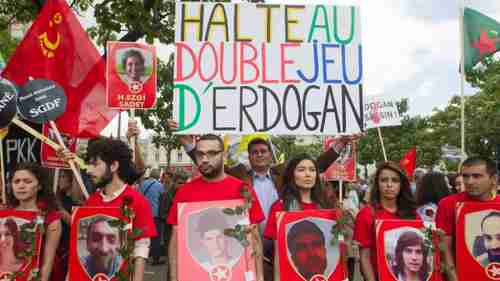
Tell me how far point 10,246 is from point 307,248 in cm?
206

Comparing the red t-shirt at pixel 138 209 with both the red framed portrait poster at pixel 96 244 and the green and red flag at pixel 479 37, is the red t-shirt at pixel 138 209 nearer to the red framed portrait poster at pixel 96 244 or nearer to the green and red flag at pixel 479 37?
the red framed portrait poster at pixel 96 244

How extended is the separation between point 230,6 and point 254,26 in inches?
10.8

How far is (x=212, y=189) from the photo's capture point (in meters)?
3.99

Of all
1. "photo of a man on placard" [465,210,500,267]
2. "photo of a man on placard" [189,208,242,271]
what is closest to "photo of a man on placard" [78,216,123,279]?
"photo of a man on placard" [189,208,242,271]

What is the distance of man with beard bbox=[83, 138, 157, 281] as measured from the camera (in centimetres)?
376

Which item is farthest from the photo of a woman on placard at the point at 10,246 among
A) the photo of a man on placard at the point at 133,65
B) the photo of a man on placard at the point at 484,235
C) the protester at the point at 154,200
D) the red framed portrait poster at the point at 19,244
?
the protester at the point at 154,200

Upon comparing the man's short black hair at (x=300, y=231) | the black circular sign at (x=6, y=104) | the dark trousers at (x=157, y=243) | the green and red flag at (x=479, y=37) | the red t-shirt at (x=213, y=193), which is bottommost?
the dark trousers at (x=157, y=243)

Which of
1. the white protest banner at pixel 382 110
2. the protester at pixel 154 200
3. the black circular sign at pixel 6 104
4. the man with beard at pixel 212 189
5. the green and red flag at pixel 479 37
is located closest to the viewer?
the man with beard at pixel 212 189

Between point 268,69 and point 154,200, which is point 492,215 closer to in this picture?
point 268,69

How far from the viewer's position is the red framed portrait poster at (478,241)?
386cm

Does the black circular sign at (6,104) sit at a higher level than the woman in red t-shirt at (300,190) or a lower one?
higher

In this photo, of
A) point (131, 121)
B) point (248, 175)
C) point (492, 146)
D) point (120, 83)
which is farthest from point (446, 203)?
point (492, 146)

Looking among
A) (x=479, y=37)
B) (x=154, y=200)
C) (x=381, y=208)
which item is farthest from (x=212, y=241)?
(x=154, y=200)

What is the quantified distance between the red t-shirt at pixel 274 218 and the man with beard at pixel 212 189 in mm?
84
